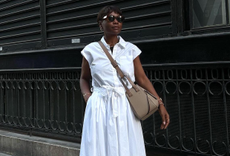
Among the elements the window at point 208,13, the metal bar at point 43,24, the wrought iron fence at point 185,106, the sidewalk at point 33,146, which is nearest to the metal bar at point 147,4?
the window at point 208,13

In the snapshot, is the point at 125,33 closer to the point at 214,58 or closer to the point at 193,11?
the point at 193,11

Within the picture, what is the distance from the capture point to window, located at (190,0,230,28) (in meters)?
3.92

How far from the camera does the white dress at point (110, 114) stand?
7.68ft

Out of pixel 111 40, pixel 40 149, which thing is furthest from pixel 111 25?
pixel 40 149

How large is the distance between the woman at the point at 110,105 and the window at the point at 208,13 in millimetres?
1996

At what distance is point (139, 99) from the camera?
2389 millimetres

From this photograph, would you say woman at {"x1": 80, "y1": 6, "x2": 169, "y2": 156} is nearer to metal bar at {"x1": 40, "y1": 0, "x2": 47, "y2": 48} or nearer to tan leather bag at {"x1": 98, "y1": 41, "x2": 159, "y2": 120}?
tan leather bag at {"x1": 98, "y1": 41, "x2": 159, "y2": 120}

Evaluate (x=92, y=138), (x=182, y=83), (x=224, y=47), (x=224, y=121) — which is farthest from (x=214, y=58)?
(x=92, y=138)

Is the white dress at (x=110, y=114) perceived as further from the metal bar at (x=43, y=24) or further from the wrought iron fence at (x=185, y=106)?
the metal bar at (x=43, y=24)

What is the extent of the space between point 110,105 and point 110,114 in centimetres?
8

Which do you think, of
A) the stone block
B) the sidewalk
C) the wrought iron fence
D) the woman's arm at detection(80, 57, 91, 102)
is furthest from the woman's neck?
the stone block

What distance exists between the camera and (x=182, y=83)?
4.01m

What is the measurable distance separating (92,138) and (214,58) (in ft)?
6.93

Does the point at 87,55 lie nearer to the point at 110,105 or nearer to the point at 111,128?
the point at 110,105
